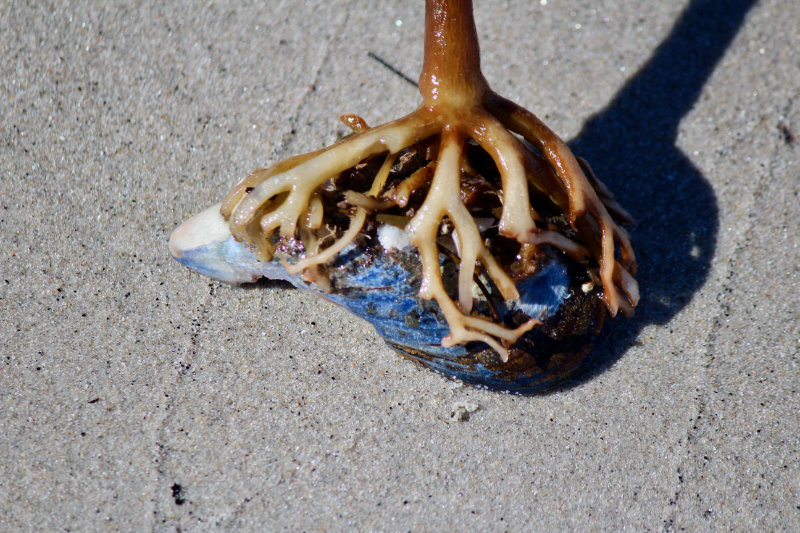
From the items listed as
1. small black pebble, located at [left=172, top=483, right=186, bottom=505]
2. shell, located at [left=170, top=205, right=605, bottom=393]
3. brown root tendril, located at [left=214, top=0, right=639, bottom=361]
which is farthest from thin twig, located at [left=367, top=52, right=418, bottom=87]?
small black pebble, located at [left=172, top=483, right=186, bottom=505]

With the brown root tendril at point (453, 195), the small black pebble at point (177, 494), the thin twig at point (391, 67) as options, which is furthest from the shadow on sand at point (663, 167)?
the small black pebble at point (177, 494)

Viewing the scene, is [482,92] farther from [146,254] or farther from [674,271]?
[146,254]

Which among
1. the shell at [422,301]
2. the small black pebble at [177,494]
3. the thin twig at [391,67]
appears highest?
the thin twig at [391,67]

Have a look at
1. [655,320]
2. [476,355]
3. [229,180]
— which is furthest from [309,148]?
[655,320]

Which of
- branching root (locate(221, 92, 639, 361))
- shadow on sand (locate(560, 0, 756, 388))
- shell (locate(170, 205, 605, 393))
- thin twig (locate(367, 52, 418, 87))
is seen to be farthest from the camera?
thin twig (locate(367, 52, 418, 87))

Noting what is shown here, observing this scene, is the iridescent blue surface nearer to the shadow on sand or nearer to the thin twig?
the shadow on sand

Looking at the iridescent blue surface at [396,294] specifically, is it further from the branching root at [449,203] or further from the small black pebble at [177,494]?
the small black pebble at [177,494]

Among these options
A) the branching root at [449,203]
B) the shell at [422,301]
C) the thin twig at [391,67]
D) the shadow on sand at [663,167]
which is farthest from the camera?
the thin twig at [391,67]

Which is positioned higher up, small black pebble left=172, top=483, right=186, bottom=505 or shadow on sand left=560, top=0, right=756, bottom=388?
shadow on sand left=560, top=0, right=756, bottom=388

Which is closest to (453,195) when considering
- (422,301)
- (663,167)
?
(422,301)
